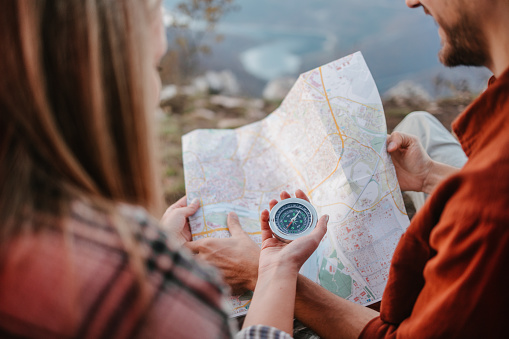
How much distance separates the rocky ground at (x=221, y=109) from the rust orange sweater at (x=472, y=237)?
151cm

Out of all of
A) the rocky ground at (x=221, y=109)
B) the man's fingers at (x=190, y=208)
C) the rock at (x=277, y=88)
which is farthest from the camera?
the rock at (x=277, y=88)

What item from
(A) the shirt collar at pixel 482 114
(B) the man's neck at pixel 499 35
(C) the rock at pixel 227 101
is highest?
(C) the rock at pixel 227 101

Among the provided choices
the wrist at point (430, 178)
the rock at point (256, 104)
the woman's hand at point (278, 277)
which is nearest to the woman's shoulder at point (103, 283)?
the woman's hand at point (278, 277)

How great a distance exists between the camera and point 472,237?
Result: 71cm

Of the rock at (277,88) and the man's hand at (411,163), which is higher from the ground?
the rock at (277,88)

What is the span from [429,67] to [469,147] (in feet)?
6.92

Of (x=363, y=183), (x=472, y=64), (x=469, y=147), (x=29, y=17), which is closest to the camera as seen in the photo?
(x=29, y=17)

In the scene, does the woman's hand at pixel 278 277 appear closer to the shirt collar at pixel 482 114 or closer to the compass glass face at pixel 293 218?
the compass glass face at pixel 293 218

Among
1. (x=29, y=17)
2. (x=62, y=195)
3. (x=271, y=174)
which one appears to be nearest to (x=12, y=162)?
(x=62, y=195)

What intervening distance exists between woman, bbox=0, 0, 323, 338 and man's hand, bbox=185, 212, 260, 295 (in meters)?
0.62

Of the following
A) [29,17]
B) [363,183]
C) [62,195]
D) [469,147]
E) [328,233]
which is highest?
[29,17]

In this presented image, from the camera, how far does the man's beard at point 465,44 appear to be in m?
0.87

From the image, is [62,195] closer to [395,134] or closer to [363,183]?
[363,183]

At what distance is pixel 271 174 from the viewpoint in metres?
1.42
